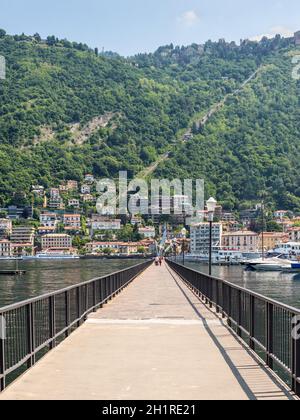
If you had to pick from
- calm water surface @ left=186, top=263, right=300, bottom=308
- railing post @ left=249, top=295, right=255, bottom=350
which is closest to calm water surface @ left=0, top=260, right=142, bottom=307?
calm water surface @ left=186, top=263, right=300, bottom=308

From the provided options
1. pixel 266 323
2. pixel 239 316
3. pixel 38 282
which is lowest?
pixel 38 282

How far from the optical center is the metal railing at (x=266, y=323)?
8656mm

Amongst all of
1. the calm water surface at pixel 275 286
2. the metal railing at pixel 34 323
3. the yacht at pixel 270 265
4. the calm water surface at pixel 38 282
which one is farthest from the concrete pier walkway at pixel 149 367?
the yacht at pixel 270 265

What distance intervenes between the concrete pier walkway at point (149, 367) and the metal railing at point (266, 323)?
0.85 ft

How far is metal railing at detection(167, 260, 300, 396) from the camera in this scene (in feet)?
28.4

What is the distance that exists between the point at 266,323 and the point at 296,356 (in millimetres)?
1955

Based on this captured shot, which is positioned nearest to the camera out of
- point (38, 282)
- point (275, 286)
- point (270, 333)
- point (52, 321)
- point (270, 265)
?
point (270, 333)

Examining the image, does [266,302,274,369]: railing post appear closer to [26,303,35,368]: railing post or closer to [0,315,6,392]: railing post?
[26,303,35,368]: railing post

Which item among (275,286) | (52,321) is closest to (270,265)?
(275,286)

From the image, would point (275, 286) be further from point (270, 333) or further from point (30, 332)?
point (30, 332)

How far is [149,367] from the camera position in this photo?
10023mm
